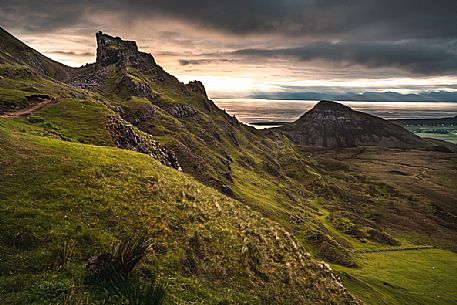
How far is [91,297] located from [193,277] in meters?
10.2

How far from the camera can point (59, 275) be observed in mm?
18141

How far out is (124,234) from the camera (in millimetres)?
25203

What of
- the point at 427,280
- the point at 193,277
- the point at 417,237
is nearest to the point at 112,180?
the point at 193,277

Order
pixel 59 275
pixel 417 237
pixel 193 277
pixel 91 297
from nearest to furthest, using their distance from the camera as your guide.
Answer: pixel 91 297 → pixel 59 275 → pixel 193 277 → pixel 417 237

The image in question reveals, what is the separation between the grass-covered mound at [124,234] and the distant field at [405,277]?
27.4 m

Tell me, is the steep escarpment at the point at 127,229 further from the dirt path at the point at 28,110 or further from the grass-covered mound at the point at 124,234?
the dirt path at the point at 28,110

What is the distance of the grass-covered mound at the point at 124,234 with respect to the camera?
19.1 m

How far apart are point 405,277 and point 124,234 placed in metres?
86.0

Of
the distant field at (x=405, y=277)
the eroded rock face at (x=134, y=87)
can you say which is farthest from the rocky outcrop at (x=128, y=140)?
the eroded rock face at (x=134, y=87)

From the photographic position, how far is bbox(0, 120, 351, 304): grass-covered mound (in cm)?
1914

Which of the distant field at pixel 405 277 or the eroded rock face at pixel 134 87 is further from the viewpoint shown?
the eroded rock face at pixel 134 87

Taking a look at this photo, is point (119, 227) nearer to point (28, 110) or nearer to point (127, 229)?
point (127, 229)

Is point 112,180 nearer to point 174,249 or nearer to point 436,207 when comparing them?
point 174,249

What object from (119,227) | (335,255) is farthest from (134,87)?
(119,227)
